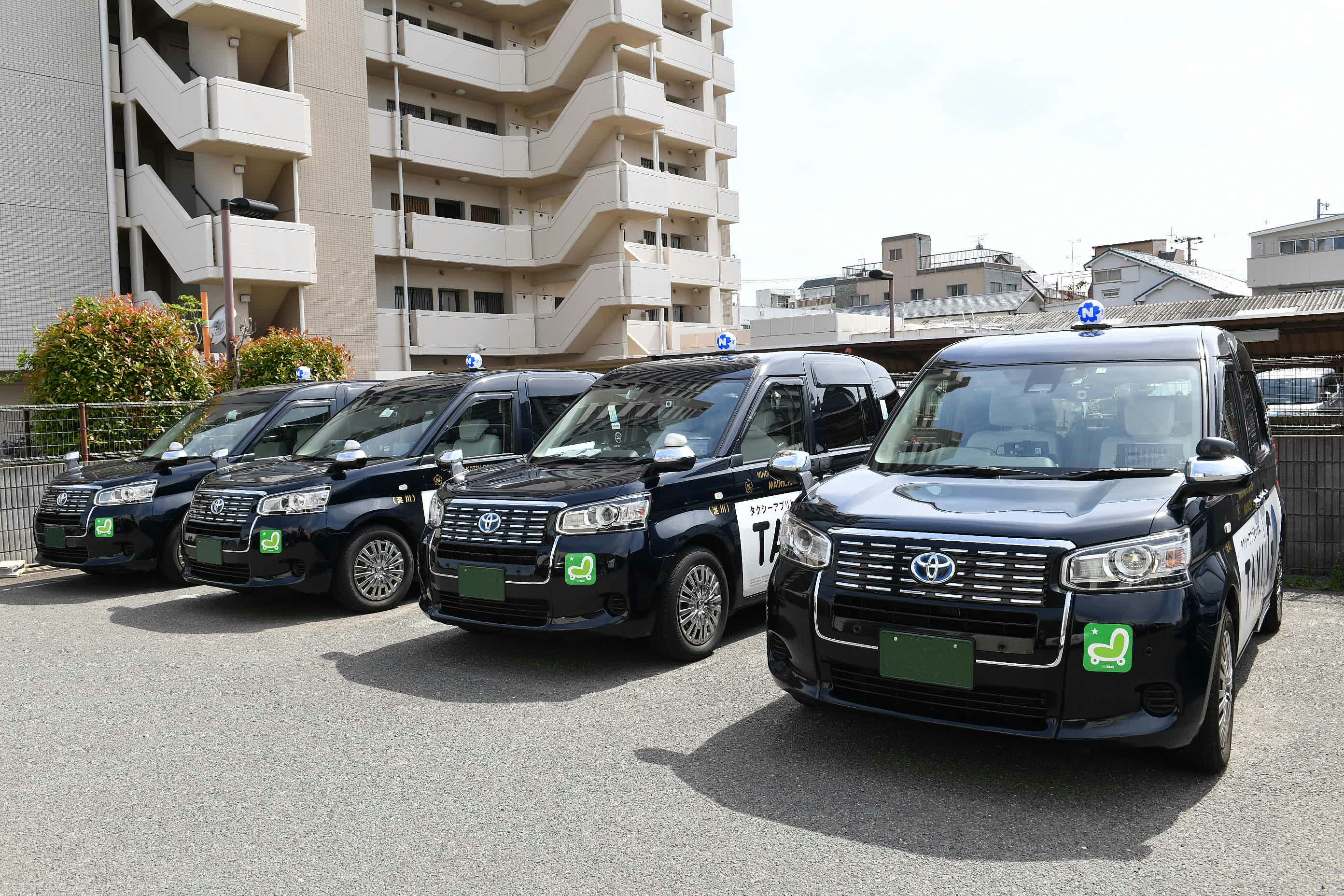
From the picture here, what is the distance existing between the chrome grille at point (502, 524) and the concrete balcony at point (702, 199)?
91.1ft

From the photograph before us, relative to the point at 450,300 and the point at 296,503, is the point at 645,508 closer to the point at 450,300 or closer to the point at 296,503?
the point at 296,503

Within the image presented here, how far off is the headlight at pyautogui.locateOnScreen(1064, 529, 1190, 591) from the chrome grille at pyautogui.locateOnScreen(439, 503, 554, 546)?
117 inches

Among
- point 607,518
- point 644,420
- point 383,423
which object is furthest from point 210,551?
point 607,518

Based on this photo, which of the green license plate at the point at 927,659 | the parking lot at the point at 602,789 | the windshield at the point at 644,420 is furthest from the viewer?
the windshield at the point at 644,420

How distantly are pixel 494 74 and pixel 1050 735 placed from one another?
31.1 m

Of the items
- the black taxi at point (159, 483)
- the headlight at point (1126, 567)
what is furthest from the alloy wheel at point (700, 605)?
the black taxi at point (159, 483)

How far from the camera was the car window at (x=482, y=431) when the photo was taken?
27.1 feet

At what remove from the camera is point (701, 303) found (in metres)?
36.3

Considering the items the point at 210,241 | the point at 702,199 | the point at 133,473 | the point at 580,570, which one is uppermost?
the point at 702,199

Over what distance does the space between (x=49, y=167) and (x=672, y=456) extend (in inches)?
865

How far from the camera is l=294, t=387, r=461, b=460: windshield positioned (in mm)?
8250

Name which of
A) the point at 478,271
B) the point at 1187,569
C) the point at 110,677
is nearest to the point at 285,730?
the point at 110,677

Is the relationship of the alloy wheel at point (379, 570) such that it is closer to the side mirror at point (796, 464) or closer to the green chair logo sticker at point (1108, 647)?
the side mirror at point (796, 464)

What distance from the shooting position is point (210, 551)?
7676 mm
